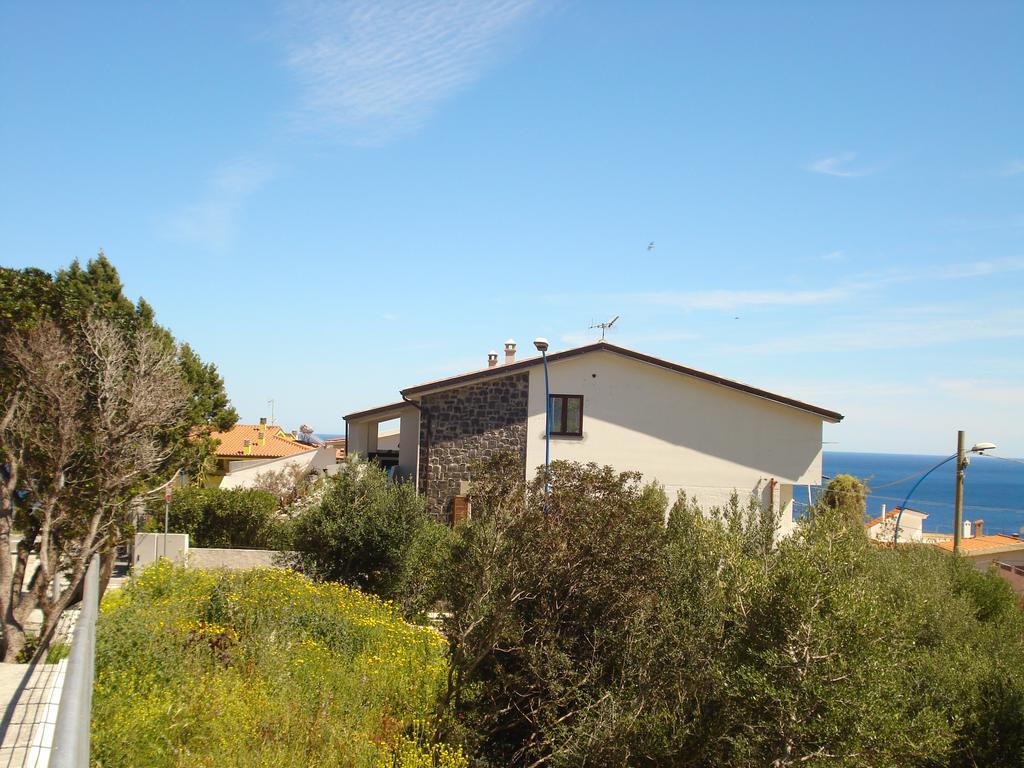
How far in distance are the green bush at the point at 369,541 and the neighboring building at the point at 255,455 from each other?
9.01 meters

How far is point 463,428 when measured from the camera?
2462 centimetres

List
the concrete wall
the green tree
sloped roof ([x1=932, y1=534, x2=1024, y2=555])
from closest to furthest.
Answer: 1. the green tree
2. the concrete wall
3. sloped roof ([x1=932, y1=534, x2=1024, y2=555])

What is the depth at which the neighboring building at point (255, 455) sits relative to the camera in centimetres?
3378

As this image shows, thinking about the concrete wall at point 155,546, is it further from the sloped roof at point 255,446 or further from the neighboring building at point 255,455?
the sloped roof at point 255,446

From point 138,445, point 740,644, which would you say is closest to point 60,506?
point 138,445

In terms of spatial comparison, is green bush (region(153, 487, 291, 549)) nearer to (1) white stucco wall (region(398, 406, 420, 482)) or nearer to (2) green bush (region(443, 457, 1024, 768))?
(1) white stucco wall (region(398, 406, 420, 482))

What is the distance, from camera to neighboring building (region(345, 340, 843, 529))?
79.8 ft

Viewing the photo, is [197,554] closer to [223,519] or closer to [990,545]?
[223,519]

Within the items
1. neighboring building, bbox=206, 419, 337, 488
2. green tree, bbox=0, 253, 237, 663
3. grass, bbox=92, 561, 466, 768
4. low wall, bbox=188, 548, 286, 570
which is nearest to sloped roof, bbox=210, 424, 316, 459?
neighboring building, bbox=206, 419, 337, 488

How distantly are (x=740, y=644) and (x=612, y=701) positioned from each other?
1.75 metres

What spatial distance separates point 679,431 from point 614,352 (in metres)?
3.13

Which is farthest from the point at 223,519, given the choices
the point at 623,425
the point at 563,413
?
the point at 623,425

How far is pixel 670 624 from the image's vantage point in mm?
9312

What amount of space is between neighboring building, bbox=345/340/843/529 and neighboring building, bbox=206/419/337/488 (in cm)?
806
